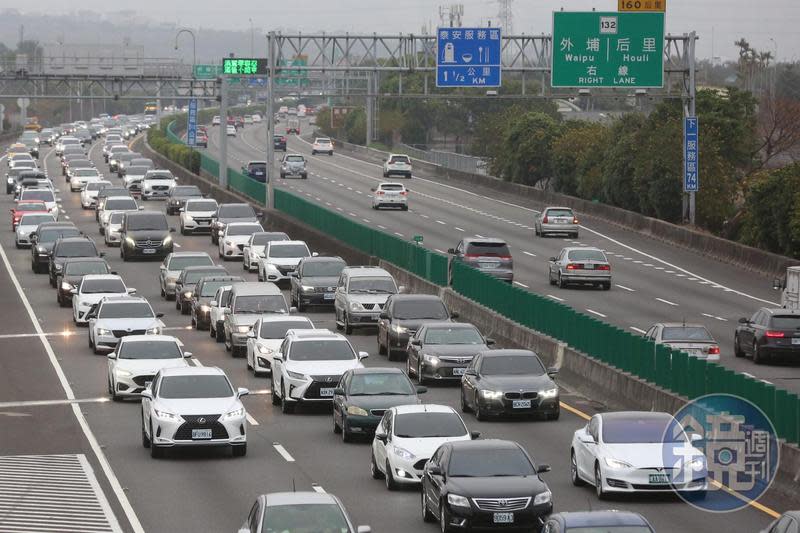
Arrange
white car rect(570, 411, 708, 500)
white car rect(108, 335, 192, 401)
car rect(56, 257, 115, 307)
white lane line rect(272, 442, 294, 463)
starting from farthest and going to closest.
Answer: car rect(56, 257, 115, 307), white car rect(108, 335, 192, 401), white lane line rect(272, 442, 294, 463), white car rect(570, 411, 708, 500)

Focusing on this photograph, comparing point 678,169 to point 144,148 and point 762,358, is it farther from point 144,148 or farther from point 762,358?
point 144,148

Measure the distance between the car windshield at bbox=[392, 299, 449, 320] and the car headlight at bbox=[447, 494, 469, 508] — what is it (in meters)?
19.5

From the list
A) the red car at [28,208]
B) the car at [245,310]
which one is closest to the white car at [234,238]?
the red car at [28,208]

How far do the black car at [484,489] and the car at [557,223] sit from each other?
50.6m

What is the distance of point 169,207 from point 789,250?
32612 millimetres

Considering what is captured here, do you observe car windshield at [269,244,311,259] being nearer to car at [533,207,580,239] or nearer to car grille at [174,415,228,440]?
car at [533,207,580,239]

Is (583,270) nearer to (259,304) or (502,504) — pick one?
(259,304)

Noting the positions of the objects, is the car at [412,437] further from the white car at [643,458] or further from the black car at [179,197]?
the black car at [179,197]

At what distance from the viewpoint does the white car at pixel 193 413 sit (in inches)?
1041

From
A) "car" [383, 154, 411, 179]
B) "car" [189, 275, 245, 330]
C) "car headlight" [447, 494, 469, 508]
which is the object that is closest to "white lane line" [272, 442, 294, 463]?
"car headlight" [447, 494, 469, 508]

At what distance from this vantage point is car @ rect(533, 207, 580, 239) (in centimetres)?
7131

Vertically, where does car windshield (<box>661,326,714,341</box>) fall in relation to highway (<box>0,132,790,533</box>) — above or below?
above

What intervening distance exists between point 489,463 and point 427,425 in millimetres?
3180

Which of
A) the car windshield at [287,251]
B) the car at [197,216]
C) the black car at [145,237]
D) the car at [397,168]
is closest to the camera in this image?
the car windshield at [287,251]
